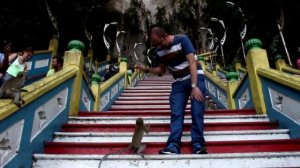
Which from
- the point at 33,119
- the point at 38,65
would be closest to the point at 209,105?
the point at 33,119

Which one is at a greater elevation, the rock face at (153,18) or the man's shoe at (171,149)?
the rock face at (153,18)

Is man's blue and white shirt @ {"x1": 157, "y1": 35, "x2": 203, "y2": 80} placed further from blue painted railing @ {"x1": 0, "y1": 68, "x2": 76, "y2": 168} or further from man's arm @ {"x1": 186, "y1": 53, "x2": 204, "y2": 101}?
blue painted railing @ {"x1": 0, "y1": 68, "x2": 76, "y2": 168}

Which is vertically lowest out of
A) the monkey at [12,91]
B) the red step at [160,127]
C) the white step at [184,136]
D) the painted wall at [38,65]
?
the white step at [184,136]

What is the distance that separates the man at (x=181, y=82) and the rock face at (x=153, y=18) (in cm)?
2424

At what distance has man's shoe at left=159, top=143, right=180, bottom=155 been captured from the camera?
3.13m

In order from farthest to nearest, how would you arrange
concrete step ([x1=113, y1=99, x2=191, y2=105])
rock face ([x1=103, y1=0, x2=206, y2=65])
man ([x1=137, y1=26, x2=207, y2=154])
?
rock face ([x1=103, y1=0, x2=206, y2=65]), concrete step ([x1=113, y1=99, x2=191, y2=105]), man ([x1=137, y1=26, x2=207, y2=154])

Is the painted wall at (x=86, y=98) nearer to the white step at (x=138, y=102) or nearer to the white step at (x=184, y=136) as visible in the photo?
the white step at (x=184, y=136)

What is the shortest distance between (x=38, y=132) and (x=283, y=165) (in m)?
2.38

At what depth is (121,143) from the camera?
3.52 metres

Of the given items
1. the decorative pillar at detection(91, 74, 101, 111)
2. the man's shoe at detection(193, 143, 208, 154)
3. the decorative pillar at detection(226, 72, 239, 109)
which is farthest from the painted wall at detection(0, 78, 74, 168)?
the decorative pillar at detection(226, 72, 239, 109)

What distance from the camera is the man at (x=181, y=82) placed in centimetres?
326

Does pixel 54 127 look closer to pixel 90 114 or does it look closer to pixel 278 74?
pixel 90 114

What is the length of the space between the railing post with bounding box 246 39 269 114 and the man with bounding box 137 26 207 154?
5.11 feet

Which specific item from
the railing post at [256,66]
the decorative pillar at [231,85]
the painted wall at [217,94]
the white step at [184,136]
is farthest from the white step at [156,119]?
the painted wall at [217,94]
